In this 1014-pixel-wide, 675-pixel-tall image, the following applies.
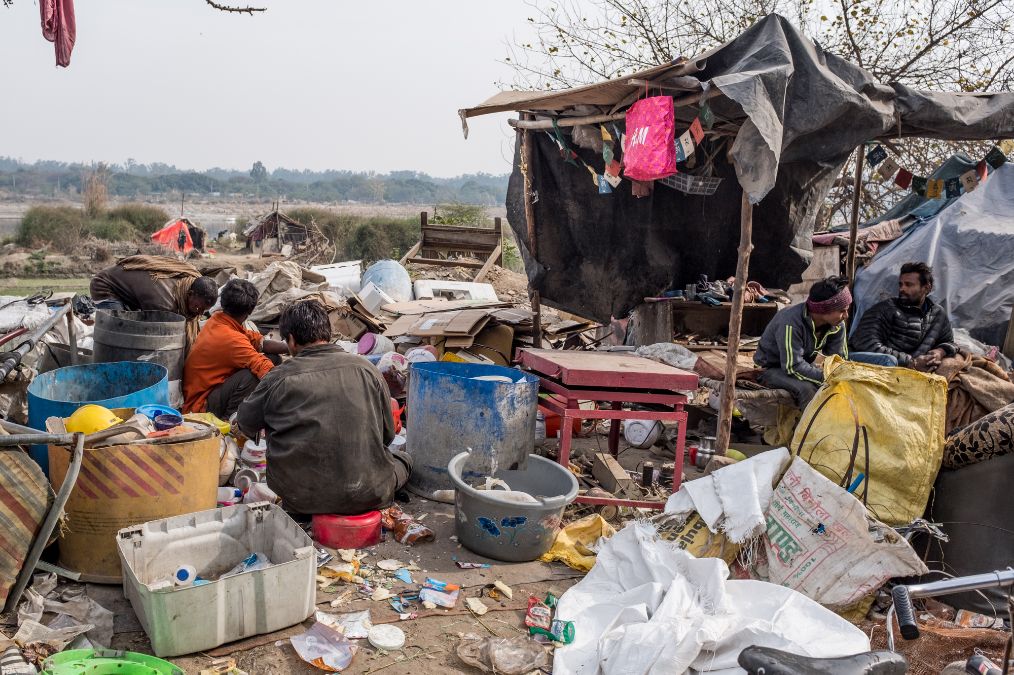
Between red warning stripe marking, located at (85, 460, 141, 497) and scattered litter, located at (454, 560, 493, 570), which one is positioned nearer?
red warning stripe marking, located at (85, 460, 141, 497)

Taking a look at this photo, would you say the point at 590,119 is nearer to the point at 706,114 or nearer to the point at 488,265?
the point at 706,114

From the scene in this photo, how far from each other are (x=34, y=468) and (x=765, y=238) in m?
6.58

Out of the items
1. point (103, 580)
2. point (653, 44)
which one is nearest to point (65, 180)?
Answer: point (653, 44)

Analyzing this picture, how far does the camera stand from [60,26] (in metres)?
5.39

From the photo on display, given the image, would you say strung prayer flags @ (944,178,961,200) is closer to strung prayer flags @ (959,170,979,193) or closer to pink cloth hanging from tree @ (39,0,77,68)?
strung prayer flags @ (959,170,979,193)

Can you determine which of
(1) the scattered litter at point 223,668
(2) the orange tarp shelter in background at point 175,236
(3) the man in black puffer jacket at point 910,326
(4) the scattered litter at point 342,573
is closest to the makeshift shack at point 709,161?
(3) the man in black puffer jacket at point 910,326

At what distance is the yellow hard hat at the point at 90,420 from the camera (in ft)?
12.5

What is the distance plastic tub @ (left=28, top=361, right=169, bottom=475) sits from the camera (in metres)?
4.11

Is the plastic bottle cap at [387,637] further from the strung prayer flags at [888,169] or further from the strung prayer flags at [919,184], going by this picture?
the strung prayer flags at [919,184]

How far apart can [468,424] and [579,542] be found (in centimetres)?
104

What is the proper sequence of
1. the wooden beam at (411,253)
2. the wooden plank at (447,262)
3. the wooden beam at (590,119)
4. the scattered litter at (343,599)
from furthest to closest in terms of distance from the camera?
1. the wooden beam at (411,253)
2. the wooden plank at (447,262)
3. the wooden beam at (590,119)
4. the scattered litter at (343,599)

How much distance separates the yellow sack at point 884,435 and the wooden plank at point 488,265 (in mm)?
8739

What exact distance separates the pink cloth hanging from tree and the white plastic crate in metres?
3.80

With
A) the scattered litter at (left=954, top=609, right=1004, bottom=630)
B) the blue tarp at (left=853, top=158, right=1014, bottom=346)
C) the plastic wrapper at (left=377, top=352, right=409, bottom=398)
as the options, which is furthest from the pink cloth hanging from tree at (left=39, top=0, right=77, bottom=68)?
the blue tarp at (left=853, top=158, right=1014, bottom=346)
